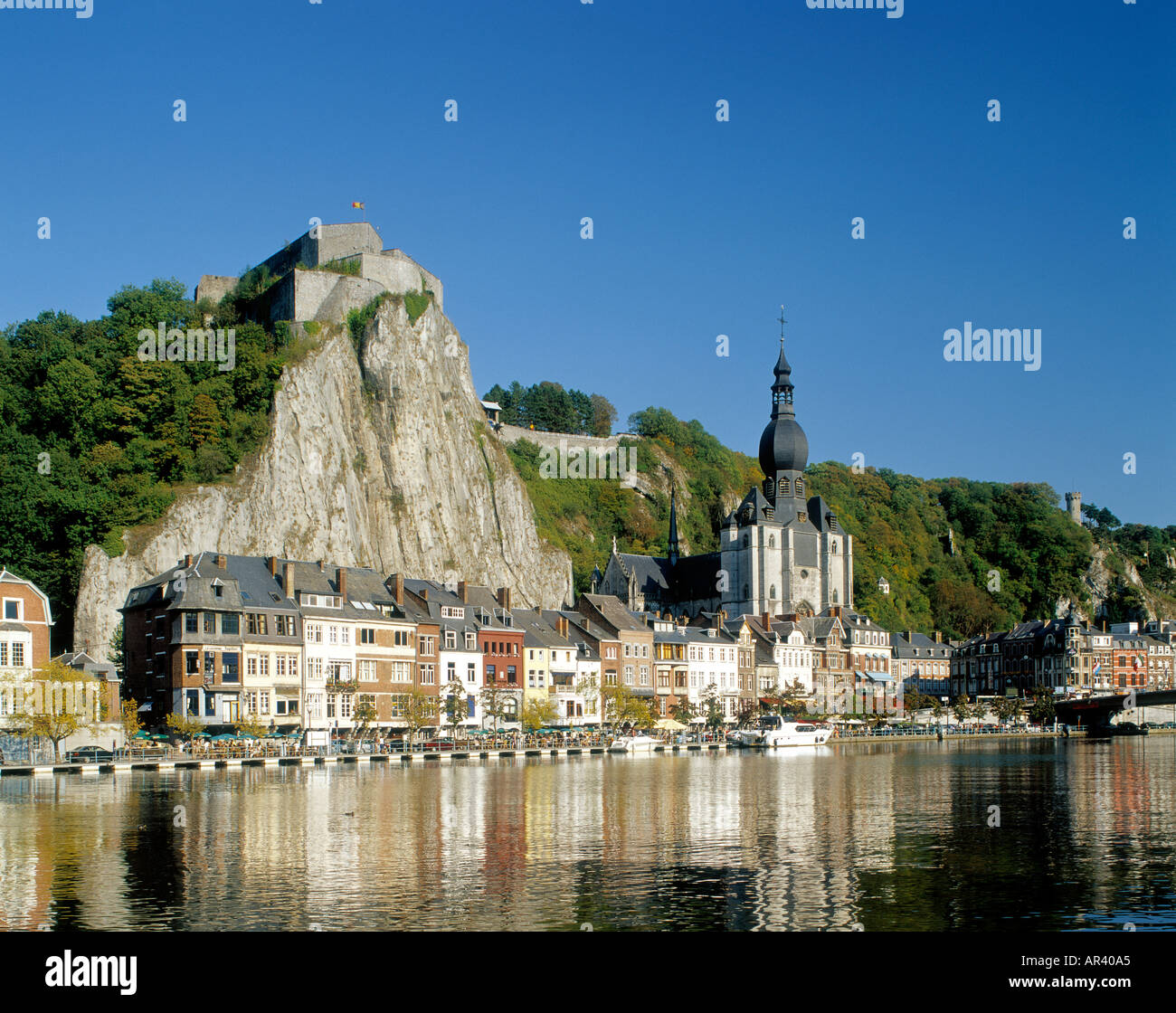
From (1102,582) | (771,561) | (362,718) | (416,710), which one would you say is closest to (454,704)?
(416,710)

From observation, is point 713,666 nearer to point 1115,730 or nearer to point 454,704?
point 454,704

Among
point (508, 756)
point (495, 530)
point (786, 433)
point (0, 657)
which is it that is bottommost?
point (508, 756)

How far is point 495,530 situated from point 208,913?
85.0m

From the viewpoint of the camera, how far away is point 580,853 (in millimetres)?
30750

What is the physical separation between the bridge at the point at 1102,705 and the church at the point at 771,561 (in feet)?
76.2

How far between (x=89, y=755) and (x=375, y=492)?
138 feet

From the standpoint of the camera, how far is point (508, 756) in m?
71.8

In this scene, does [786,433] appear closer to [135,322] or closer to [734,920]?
[135,322]

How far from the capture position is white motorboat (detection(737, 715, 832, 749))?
88188 millimetres

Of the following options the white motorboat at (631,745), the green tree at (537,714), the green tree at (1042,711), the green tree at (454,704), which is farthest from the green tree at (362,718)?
the green tree at (1042,711)

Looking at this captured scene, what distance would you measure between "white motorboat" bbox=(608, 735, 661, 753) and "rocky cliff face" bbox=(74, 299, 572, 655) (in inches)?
964

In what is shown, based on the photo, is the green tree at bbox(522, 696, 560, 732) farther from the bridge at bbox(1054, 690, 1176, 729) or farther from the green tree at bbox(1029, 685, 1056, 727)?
the bridge at bbox(1054, 690, 1176, 729)
